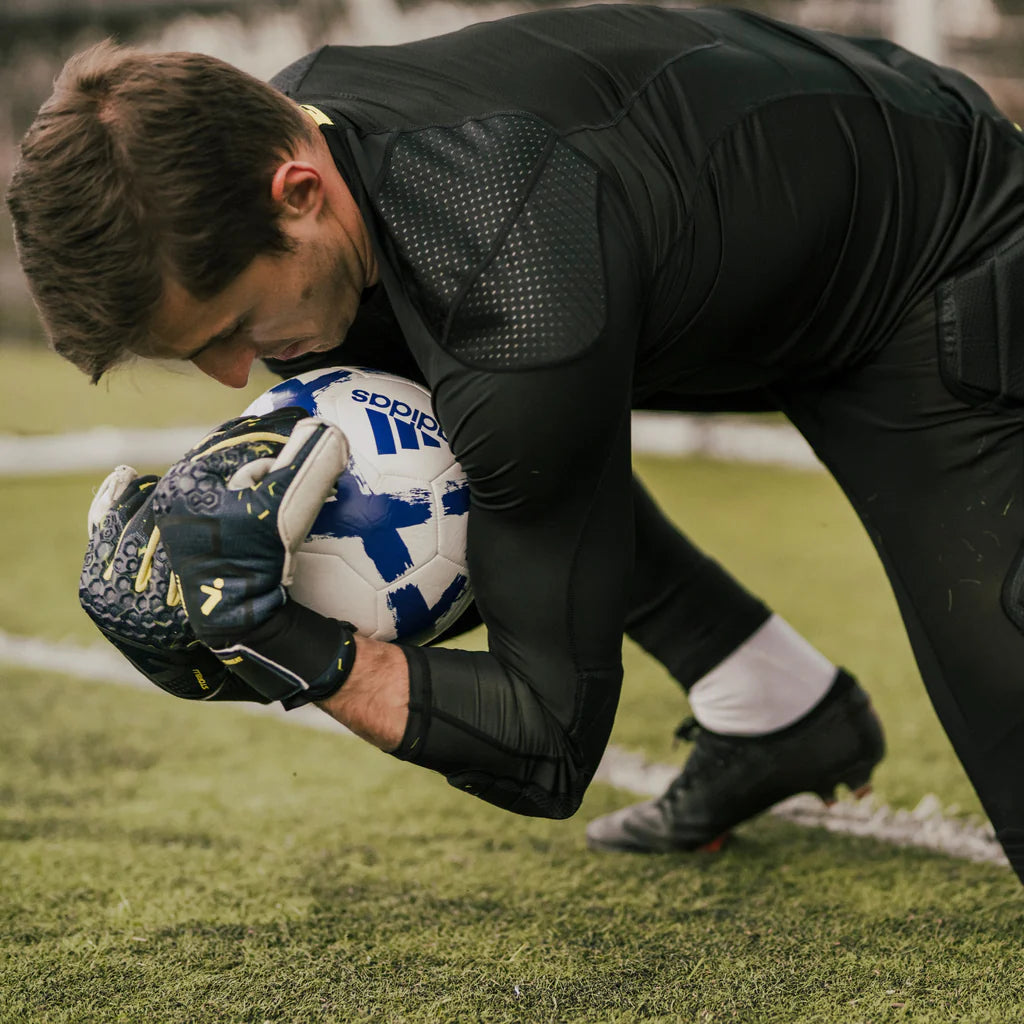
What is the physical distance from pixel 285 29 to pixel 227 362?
307 inches

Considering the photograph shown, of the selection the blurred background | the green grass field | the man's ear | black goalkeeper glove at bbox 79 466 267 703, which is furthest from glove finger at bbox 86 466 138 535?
the blurred background

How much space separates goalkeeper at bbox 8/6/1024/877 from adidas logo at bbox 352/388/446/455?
0.11 metres

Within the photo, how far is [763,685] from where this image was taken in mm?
2613

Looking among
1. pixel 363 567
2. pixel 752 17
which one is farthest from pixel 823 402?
pixel 363 567

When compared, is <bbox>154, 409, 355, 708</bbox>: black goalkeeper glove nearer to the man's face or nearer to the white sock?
the man's face

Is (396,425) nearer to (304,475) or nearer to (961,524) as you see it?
(304,475)

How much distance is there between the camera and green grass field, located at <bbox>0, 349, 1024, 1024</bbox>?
6.68 feet

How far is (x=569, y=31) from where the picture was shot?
6.58 ft

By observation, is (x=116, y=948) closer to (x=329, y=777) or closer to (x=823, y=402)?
(x=329, y=777)

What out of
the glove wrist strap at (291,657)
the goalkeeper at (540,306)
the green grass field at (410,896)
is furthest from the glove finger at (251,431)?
the green grass field at (410,896)

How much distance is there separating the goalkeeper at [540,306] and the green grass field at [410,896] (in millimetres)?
347

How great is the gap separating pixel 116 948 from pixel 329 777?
3.33 feet

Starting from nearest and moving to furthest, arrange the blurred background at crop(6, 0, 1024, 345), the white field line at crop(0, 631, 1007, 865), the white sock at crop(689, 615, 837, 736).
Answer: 1. the white sock at crop(689, 615, 837, 736)
2. the white field line at crop(0, 631, 1007, 865)
3. the blurred background at crop(6, 0, 1024, 345)

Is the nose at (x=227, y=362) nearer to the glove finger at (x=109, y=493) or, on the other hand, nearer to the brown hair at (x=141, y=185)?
the brown hair at (x=141, y=185)
